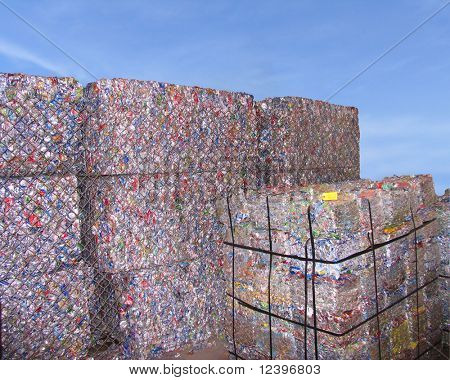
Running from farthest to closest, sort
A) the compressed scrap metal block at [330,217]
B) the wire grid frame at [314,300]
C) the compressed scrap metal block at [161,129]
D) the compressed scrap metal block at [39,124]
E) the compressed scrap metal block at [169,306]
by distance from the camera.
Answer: the compressed scrap metal block at [169,306] → the compressed scrap metal block at [161,129] → the compressed scrap metal block at [39,124] → the wire grid frame at [314,300] → the compressed scrap metal block at [330,217]

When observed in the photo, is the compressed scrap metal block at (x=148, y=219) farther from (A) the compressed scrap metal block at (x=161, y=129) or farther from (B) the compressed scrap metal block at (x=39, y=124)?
(B) the compressed scrap metal block at (x=39, y=124)

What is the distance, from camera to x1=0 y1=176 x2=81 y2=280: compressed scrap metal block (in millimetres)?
3908

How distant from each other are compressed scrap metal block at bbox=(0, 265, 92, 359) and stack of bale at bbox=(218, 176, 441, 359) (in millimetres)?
1333

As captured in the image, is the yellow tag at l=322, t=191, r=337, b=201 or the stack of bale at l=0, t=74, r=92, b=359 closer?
the yellow tag at l=322, t=191, r=337, b=201

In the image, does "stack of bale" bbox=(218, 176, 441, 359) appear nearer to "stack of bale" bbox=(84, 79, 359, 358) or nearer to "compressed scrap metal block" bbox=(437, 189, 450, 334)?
"compressed scrap metal block" bbox=(437, 189, 450, 334)

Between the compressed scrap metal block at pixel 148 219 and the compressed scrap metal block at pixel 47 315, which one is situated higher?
the compressed scrap metal block at pixel 148 219

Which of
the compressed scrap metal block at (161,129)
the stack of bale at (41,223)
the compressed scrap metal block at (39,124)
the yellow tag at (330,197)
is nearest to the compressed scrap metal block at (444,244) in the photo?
the yellow tag at (330,197)

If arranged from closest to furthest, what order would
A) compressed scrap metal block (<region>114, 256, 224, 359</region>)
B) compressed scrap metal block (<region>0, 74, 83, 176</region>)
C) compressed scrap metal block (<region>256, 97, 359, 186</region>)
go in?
1. compressed scrap metal block (<region>0, 74, 83, 176</region>)
2. compressed scrap metal block (<region>114, 256, 224, 359</region>)
3. compressed scrap metal block (<region>256, 97, 359, 186</region>)

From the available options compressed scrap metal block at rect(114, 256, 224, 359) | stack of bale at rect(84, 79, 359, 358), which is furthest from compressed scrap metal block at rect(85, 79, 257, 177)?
compressed scrap metal block at rect(114, 256, 224, 359)

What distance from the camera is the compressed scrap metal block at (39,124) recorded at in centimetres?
390

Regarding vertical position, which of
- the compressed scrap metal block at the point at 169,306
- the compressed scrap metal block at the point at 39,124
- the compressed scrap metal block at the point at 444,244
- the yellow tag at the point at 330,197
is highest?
the compressed scrap metal block at the point at 39,124

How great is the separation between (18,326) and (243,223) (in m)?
2.09

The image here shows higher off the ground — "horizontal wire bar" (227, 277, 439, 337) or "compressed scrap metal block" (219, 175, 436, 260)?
"compressed scrap metal block" (219, 175, 436, 260)

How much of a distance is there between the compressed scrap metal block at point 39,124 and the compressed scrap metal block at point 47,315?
37.4 inches
